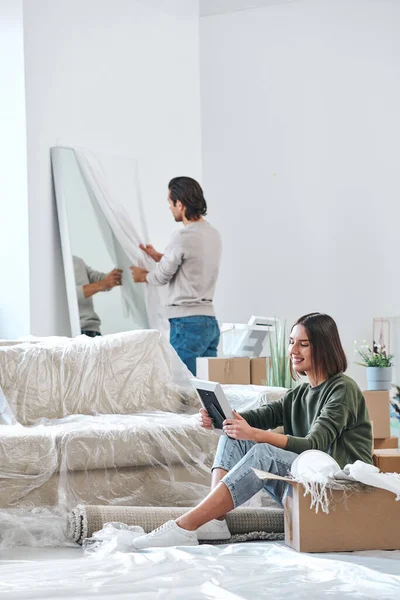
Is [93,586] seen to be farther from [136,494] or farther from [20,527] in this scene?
[136,494]

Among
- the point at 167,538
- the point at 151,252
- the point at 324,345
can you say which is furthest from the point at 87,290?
the point at 167,538

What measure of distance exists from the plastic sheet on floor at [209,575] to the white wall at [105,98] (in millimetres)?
2412

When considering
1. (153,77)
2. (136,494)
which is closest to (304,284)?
(153,77)

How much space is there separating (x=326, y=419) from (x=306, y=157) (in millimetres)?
4436

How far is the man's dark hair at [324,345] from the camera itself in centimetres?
287

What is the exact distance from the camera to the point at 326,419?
276cm

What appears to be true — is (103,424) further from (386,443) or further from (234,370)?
(386,443)

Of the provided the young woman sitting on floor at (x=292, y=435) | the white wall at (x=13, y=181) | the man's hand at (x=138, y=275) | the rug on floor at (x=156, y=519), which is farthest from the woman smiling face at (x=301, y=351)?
the man's hand at (x=138, y=275)

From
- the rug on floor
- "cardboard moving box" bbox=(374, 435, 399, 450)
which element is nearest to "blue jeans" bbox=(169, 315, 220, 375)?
"cardboard moving box" bbox=(374, 435, 399, 450)

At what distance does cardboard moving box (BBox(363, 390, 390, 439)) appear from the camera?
4.18 m

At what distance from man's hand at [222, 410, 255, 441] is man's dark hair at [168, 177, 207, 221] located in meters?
1.98

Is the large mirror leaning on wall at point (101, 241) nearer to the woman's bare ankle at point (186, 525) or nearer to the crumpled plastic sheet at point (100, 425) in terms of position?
the crumpled plastic sheet at point (100, 425)

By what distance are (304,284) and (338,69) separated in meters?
1.66

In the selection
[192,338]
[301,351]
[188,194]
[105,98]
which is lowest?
[192,338]
